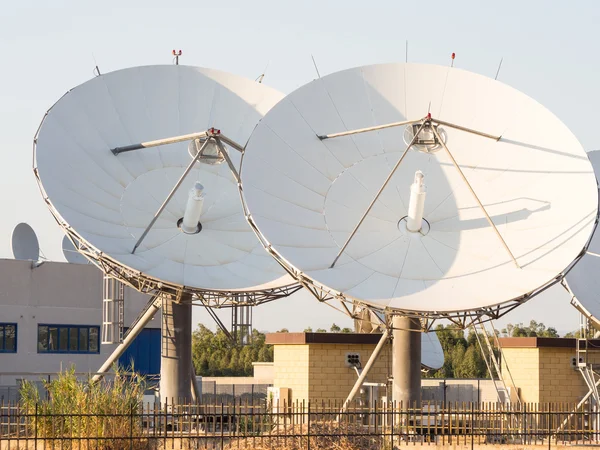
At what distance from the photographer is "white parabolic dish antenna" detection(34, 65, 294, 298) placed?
39344 millimetres

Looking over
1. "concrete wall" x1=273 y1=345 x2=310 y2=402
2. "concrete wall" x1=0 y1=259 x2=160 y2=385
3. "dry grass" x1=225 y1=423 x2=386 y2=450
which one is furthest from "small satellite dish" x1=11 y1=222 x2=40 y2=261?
"dry grass" x1=225 y1=423 x2=386 y2=450

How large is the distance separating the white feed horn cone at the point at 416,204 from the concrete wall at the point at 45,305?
27923 millimetres

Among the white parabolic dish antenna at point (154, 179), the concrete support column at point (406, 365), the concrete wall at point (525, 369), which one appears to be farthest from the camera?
A: the concrete wall at point (525, 369)

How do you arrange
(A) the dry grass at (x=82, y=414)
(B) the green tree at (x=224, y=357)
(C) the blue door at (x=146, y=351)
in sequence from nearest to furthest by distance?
(A) the dry grass at (x=82, y=414) → (C) the blue door at (x=146, y=351) → (B) the green tree at (x=224, y=357)

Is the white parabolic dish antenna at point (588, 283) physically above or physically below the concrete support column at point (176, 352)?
above

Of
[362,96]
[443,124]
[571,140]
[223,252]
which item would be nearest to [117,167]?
[223,252]

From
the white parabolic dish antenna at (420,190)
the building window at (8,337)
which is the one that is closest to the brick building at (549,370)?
the white parabolic dish antenna at (420,190)

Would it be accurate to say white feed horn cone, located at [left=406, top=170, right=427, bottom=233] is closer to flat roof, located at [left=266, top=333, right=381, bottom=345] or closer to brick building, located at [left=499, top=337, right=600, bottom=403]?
flat roof, located at [left=266, top=333, right=381, bottom=345]

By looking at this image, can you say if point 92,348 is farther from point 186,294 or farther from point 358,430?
point 358,430

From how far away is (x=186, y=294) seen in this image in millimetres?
40750

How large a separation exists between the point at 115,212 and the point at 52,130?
11.8ft

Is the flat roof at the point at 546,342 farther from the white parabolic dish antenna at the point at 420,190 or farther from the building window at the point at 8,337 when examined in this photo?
the building window at the point at 8,337

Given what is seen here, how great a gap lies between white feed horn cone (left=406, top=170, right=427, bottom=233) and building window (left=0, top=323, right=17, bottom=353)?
28621 millimetres

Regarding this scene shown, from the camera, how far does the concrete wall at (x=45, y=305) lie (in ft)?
194
